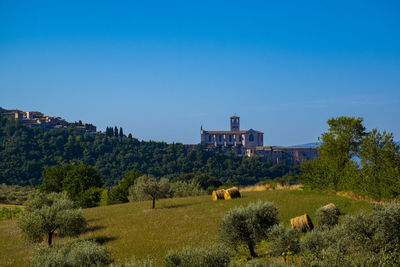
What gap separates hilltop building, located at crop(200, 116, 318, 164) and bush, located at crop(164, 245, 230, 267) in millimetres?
153556

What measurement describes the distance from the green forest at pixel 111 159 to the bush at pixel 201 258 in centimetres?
11313

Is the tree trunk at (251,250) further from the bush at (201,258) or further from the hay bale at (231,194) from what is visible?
the hay bale at (231,194)

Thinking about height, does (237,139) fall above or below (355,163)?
above

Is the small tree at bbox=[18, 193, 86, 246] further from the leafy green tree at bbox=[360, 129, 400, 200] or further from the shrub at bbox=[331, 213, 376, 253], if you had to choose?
the leafy green tree at bbox=[360, 129, 400, 200]

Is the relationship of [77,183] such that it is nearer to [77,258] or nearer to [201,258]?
[77,258]

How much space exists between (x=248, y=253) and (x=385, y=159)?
60.1ft

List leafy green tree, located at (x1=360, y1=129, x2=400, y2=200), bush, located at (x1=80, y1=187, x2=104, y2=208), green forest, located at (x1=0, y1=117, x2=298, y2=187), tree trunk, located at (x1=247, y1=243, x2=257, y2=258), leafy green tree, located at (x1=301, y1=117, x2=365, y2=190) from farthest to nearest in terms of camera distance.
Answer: green forest, located at (x1=0, y1=117, x2=298, y2=187), bush, located at (x1=80, y1=187, x2=104, y2=208), leafy green tree, located at (x1=301, y1=117, x2=365, y2=190), leafy green tree, located at (x1=360, y1=129, x2=400, y2=200), tree trunk, located at (x1=247, y1=243, x2=257, y2=258)

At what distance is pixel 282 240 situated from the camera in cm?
1512

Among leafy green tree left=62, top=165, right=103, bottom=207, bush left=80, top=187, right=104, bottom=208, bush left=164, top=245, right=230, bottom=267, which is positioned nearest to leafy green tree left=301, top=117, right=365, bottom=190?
bush left=164, top=245, right=230, bottom=267

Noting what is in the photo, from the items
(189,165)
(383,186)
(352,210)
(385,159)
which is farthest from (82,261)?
(189,165)

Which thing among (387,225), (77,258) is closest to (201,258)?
(77,258)

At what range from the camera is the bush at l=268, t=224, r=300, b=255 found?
49.4ft

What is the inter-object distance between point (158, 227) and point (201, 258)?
12.8 meters

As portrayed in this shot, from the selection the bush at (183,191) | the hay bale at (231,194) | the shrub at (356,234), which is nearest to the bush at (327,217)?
the shrub at (356,234)
